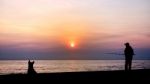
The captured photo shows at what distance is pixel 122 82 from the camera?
1535 centimetres

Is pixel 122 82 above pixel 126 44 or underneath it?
underneath

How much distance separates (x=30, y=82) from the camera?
14781mm

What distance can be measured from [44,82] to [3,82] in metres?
2.13

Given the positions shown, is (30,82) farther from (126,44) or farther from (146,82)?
(126,44)

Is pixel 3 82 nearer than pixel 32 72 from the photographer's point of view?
Yes

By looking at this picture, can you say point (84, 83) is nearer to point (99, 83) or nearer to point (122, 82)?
point (99, 83)

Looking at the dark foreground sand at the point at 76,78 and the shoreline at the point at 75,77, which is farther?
the shoreline at the point at 75,77

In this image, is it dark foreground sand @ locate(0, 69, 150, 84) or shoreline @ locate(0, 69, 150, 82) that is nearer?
dark foreground sand @ locate(0, 69, 150, 84)

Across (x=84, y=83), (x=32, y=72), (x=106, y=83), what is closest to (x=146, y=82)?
(x=106, y=83)

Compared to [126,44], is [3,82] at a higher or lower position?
lower

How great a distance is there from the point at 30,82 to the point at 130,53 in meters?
10.2

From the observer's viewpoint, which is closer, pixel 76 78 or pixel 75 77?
pixel 76 78

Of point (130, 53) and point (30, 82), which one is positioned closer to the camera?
point (30, 82)

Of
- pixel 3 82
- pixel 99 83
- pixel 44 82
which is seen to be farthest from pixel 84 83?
pixel 3 82
